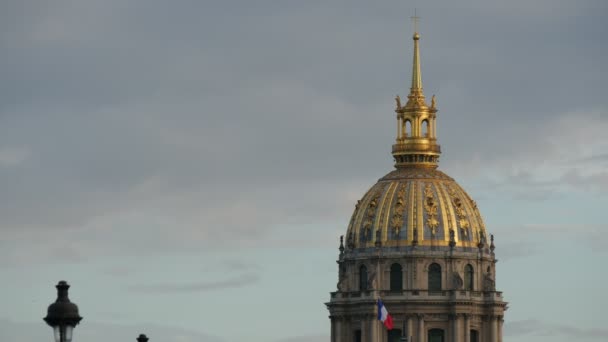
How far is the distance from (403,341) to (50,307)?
101 meters

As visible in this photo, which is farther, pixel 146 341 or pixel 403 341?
pixel 403 341

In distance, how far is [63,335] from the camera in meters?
56.2

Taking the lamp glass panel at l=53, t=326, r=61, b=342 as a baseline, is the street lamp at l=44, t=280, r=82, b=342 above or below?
above

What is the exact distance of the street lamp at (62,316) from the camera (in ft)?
184

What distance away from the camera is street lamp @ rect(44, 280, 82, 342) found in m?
56.1

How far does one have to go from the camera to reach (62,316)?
2228 inches

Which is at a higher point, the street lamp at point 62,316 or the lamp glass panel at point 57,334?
the street lamp at point 62,316

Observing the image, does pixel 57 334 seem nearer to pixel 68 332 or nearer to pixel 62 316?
pixel 68 332

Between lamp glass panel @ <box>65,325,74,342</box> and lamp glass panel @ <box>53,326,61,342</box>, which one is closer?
lamp glass panel @ <box>53,326,61,342</box>

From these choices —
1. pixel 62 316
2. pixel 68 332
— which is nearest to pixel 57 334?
pixel 68 332

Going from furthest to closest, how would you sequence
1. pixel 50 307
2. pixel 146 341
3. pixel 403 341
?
1. pixel 403 341
2. pixel 146 341
3. pixel 50 307

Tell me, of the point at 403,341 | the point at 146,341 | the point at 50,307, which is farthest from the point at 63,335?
the point at 403,341

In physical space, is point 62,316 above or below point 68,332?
above

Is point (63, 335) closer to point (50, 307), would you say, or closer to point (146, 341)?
point (50, 307)
